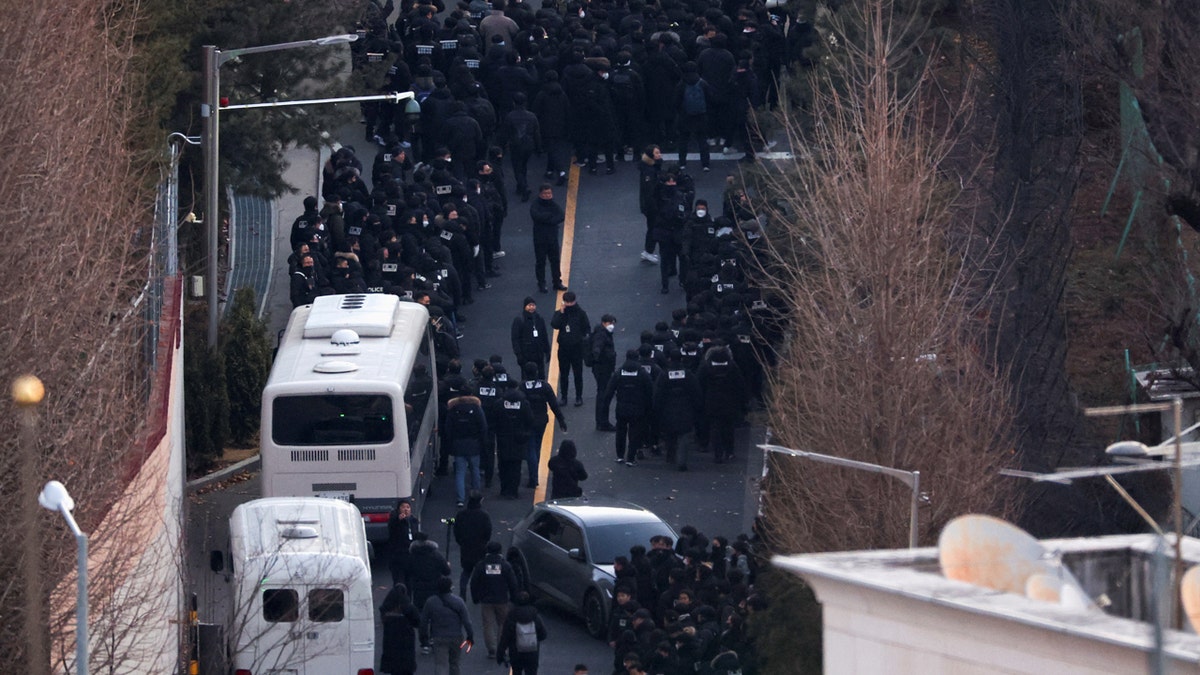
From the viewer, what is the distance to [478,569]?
2020 cm

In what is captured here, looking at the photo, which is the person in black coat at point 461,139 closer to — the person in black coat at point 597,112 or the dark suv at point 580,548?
the person in black coat at point 597,112

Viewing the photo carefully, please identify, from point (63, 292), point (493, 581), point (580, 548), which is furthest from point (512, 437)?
point (63, 292)

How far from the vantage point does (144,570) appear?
1808 centimetres

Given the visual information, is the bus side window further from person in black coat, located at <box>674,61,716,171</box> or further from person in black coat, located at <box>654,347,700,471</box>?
person in black coat, located at <box>674,61,716,171</box>

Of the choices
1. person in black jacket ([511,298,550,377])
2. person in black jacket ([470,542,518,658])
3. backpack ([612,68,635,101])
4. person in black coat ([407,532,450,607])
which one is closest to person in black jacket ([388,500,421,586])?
person in black coat ([407,532,450,607])

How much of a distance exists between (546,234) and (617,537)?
9470mm

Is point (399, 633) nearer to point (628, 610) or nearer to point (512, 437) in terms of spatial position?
point (628, 610)

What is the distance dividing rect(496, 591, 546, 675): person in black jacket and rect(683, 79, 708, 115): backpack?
15.4 metres

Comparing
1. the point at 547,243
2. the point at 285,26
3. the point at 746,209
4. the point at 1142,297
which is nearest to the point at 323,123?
the point at 285,26

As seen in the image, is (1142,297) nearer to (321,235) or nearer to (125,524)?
(321,235)

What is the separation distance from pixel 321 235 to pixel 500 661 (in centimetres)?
1072

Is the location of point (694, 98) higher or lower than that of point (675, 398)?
higher

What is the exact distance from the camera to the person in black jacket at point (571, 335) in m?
26.7

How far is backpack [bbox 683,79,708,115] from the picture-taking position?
3331cm
